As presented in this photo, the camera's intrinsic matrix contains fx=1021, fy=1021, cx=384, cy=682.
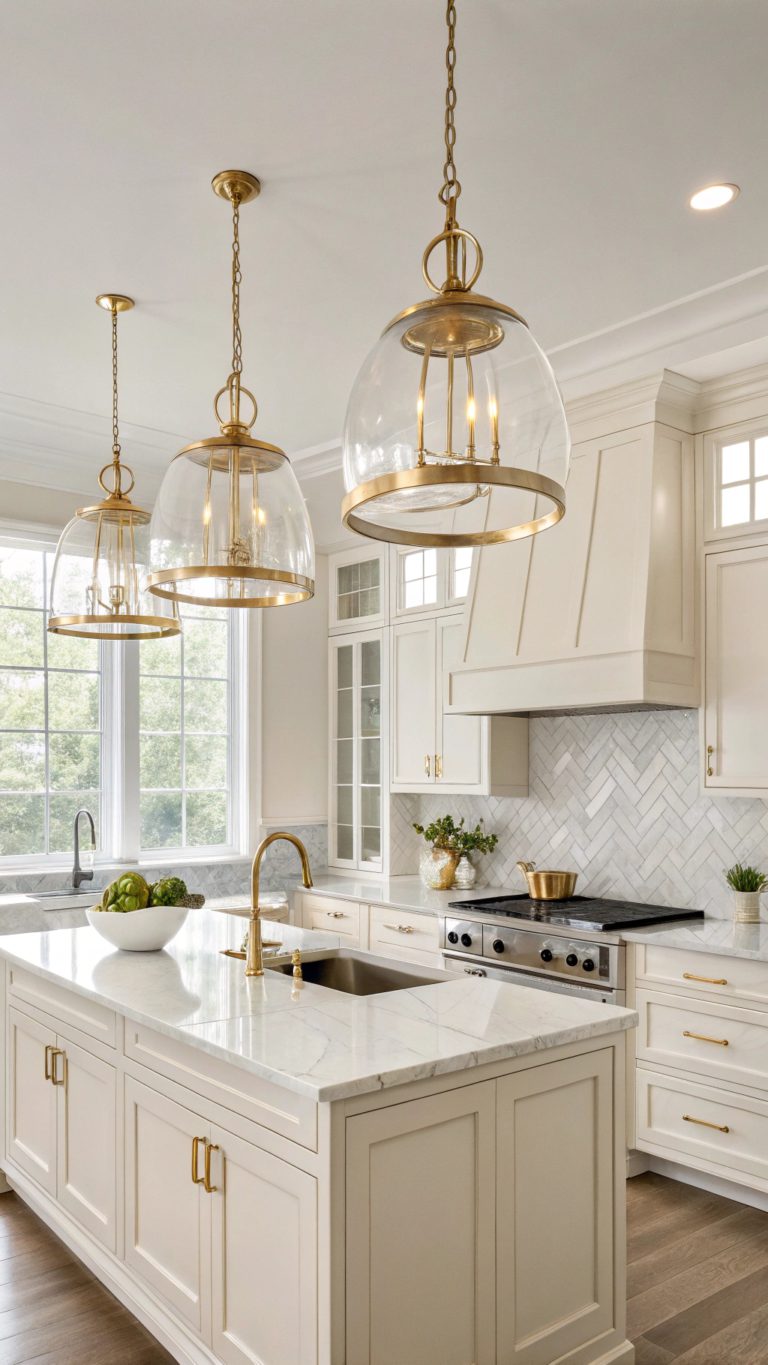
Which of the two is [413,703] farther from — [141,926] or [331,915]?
[141,926]

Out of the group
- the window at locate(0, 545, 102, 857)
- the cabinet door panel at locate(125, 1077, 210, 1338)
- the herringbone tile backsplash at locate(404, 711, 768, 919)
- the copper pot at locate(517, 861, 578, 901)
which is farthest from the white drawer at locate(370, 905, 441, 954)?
the cabinet door panel at locate(125, 1077, 210, 1338)

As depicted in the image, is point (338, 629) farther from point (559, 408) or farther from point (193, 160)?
point (559, 408)

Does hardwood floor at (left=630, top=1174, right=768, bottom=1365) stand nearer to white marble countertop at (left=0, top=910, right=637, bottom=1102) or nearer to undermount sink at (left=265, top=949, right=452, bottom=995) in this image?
white marble countertop at (left=0, top=910, right=637, bottom=1102)

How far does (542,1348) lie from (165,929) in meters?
1.53

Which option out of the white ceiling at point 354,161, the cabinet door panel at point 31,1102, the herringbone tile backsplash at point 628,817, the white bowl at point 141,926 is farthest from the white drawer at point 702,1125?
the white ceiling at point 354,161

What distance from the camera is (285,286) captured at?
11.1 ft

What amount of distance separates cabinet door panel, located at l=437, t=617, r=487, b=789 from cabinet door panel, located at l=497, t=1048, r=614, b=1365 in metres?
2.61

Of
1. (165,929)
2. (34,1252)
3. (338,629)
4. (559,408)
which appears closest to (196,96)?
(559,408)

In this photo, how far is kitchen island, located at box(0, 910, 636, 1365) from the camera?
187cm

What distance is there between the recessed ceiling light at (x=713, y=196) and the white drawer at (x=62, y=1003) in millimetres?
2719

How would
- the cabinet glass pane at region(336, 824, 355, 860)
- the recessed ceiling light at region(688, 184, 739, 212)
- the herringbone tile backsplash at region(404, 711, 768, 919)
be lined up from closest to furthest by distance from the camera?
the recessed ceiling light at region(688, 184, 739, 212), the herringbone tile backsplash at region(404, 711, 768, 919), the cabinet glass pane at region(336, 824, 355, 860)

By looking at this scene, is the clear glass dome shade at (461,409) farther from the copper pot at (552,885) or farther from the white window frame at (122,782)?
the white window frame at (122,782)

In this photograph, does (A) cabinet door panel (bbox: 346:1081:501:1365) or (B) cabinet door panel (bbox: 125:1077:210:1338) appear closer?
(A) cabinet door panel (bbox: 346:1081:501:1365)

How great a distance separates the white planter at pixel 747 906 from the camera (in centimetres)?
375
